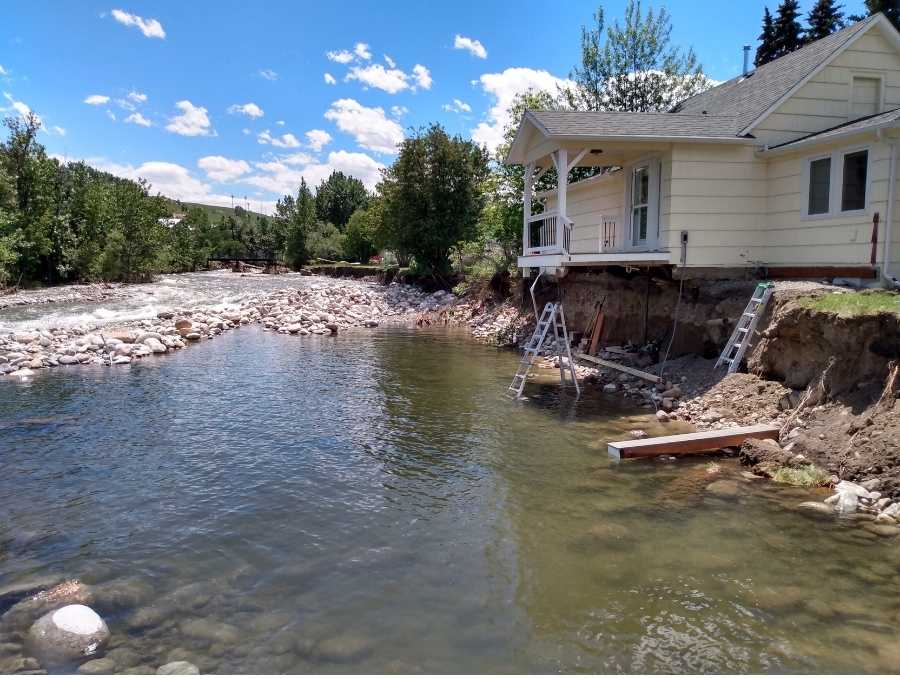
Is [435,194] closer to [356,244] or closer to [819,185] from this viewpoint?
[819,185]

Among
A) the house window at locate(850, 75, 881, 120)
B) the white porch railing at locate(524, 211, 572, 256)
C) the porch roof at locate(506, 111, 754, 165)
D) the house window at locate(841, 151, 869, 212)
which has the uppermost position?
the house window at locate(850, 75, 881, 120)

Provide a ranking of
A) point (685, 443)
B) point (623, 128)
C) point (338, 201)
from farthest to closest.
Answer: point (338, 201) → point (623, 128) → point (685, 443)

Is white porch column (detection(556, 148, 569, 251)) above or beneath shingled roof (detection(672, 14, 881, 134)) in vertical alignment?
beneath

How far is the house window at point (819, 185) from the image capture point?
10.9 meters

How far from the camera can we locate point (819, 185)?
1111cm

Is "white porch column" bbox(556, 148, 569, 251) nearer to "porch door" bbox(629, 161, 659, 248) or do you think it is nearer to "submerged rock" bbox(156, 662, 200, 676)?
"porch door" bbox(629, 161, 659, 248)

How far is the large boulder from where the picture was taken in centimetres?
430

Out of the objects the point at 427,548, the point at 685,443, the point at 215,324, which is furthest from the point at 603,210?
the point at 215,324

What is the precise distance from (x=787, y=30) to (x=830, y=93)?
2324 centimetres

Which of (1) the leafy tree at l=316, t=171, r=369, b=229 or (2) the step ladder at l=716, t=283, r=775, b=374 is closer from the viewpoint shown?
(2) the step ladder at l=716, t=283, r=775, b=374

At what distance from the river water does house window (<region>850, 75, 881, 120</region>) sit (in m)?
8.39

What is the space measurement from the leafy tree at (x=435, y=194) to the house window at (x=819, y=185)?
81.1 feet

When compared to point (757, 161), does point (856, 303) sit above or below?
below

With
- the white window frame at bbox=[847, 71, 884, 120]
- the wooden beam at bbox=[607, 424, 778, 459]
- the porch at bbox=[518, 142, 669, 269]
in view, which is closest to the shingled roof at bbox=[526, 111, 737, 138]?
the porch at bbox=[518, 142, 669, 269]
